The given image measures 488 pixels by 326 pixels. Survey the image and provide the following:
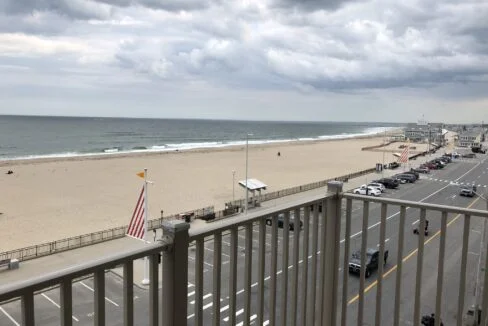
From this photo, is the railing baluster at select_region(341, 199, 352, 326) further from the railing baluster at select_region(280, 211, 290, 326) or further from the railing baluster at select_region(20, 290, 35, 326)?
the railing baluster at select_region(20, 290, 35, 326)

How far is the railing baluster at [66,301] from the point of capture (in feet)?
6.31

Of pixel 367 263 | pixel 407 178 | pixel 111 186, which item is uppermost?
pixel 367 263

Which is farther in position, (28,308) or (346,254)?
(346,254)

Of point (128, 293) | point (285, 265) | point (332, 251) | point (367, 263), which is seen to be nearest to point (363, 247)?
point (332, 251)

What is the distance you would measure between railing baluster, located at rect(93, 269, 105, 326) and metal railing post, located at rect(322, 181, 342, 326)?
216 centimetres

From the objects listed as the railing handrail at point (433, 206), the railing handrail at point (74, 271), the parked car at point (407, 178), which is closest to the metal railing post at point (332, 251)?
the railing handrail at point (433, 206)

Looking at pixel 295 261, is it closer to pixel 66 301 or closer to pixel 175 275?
pixel 175 275

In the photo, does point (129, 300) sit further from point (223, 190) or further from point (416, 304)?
point (223, 190)

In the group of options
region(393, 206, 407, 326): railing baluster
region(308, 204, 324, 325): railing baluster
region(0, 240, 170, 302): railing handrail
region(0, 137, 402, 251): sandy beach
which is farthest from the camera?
region(0, 137, 402, 251): sandy beach

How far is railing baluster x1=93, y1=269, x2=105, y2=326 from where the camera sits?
2061 millimetres

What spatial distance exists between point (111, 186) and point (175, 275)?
39.9 metres

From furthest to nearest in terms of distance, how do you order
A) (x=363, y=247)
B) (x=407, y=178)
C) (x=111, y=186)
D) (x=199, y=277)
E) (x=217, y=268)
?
(x=407, y=178) → (x=111, y=186) → (x=363, y=247) → (x=217, y=268) → (x=199, y=277)

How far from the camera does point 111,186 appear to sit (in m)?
40.4

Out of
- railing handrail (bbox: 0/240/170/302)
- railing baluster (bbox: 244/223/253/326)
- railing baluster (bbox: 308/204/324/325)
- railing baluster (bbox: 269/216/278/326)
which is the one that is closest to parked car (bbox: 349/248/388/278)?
railing baluster (bbox: 308/204/324/325)
